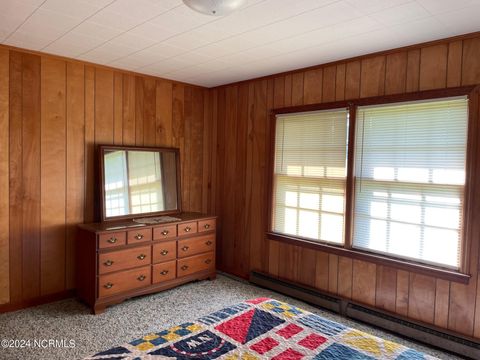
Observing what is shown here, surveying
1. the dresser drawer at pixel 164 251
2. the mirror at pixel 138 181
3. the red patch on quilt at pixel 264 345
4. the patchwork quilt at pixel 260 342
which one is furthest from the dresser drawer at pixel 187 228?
the red patch on quilt at pixel 264 345

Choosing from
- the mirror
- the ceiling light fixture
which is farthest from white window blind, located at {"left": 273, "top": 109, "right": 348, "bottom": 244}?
the ceiling light fixture

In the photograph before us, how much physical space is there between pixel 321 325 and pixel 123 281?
6.75 feet

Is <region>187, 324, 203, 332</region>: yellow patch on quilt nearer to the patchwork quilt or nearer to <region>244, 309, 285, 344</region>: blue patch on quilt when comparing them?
the patchwork quilt

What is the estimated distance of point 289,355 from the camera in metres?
1.58

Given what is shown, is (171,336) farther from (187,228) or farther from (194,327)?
(187,228)

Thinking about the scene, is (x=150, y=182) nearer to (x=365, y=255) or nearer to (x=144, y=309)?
(x=144, y=309)

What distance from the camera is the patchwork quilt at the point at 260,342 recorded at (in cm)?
A: 157

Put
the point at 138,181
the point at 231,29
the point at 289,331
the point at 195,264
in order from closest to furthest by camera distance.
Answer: the point at 289,331 → the point at 231,29 → the point at 138,181 → the point at 195,264

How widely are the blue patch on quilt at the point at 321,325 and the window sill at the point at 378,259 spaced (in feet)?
3.94

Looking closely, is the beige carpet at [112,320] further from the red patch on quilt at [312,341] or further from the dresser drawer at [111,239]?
the red patch on quilt at [312,341]

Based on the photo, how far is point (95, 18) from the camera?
2.38m

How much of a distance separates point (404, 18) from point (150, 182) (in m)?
2.84

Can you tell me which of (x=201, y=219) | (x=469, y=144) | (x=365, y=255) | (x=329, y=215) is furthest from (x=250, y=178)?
(x=469, y=144)

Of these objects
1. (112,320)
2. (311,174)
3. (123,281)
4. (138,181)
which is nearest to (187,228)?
(138,181)
